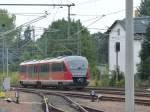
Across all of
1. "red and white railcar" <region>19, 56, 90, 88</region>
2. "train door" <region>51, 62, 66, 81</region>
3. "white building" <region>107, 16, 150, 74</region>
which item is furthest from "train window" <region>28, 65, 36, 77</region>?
"white building" <region>107, 16, 150, 74</region>

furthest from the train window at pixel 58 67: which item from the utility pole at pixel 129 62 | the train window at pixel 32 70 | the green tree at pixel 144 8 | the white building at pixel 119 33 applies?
the green tree at pixel 144 8

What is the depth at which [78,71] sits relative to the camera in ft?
151

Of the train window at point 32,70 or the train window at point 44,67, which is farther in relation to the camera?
the train window at point 32,70

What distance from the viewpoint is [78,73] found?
45906 mm

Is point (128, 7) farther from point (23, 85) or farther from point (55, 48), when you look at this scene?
point (55, 48)

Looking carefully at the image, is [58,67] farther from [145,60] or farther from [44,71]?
[145,60]

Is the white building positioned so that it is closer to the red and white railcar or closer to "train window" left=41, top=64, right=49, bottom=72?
"train window" left=41, top=64, right=49, bottom=72

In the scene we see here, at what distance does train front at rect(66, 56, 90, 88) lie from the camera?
45625mm

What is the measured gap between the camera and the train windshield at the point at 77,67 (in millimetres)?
45688

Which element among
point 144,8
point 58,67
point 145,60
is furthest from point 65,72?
point 144,8

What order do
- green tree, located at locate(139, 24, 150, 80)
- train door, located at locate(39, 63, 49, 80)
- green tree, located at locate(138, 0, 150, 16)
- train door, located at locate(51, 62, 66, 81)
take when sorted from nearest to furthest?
train door, located at locate(51, 62, 66, 81), train door, located at locate(39, 63, 49, 80), green tree, located at locate(139, 24, 150, 80), green tree, located at locate(138, 0, 150, 16)

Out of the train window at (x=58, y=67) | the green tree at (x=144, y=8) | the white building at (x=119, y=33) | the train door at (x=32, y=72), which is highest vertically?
the green tree at (x=144, y=8)

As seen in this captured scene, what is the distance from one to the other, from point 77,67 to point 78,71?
1.08 ft

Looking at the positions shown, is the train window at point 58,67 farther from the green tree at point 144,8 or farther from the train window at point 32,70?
the green tree at point 144,8
